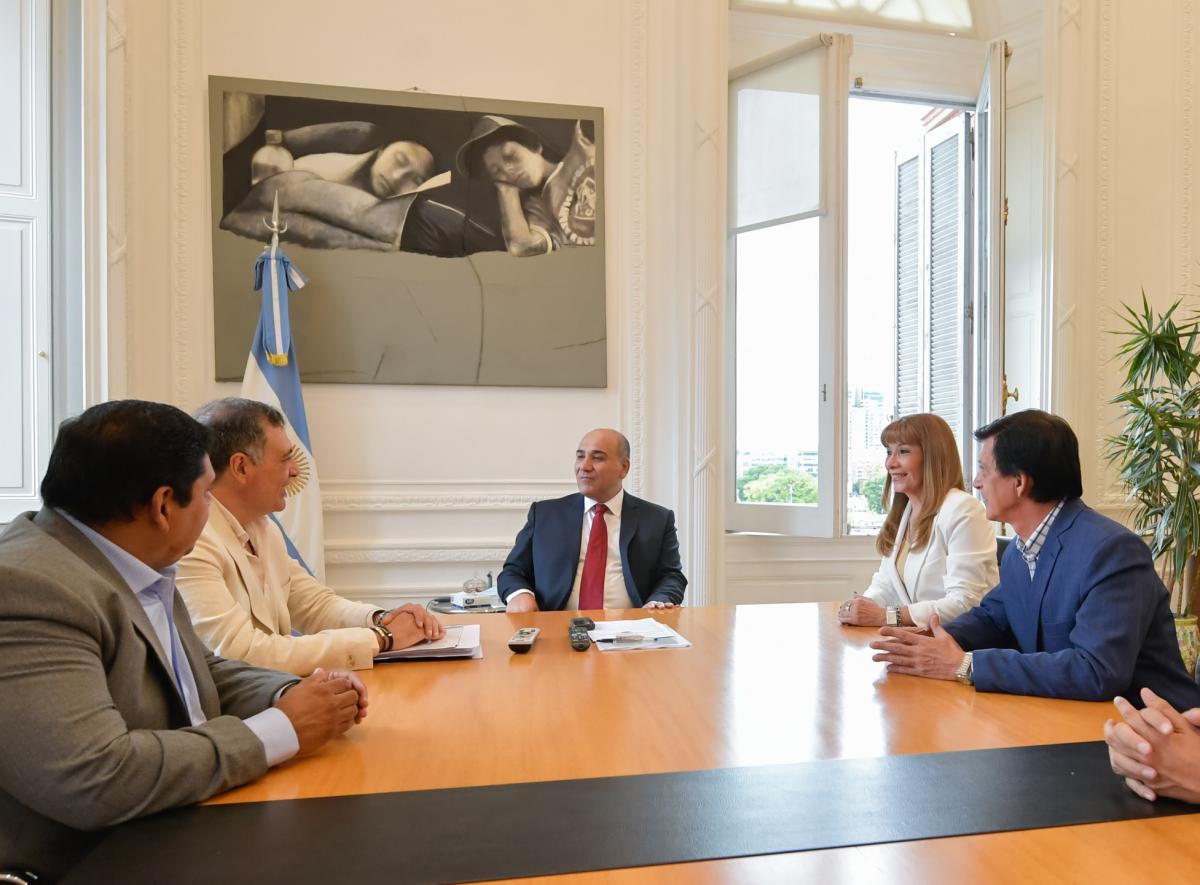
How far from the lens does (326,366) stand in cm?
445

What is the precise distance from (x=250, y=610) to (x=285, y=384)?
7.46 ft

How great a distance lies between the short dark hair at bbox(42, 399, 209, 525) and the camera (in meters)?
1.34

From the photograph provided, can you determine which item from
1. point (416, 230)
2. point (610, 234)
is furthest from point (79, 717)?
point (610, 234)

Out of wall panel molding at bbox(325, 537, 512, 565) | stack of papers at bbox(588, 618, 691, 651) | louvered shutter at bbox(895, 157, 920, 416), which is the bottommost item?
wall panel molding at bbox(325, 537, 512, 565)

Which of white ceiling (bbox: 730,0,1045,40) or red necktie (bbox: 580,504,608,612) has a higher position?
white ceiling (bbox: 730,0,1045,40)

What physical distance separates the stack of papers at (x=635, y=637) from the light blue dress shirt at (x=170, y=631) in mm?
1007

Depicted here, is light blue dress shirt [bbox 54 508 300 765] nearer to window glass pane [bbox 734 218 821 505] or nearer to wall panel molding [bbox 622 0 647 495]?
→ wall panel molding [bbox 622 0 647 495]

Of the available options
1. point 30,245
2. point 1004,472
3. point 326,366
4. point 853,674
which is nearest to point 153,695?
point 853,674

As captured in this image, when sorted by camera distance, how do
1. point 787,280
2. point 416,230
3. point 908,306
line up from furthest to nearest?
1. point 908,306
2. point 787,280
3. point 416,230

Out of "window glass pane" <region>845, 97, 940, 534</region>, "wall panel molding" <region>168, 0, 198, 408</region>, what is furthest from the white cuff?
"window glass pane" <region>845, 97, 940, 534</region>

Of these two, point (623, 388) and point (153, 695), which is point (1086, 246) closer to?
point (623, 388)

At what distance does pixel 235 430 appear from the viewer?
7.11 feet

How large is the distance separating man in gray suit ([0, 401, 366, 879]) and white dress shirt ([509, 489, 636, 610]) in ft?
5.90

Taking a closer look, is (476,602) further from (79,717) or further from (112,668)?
(79,717)
